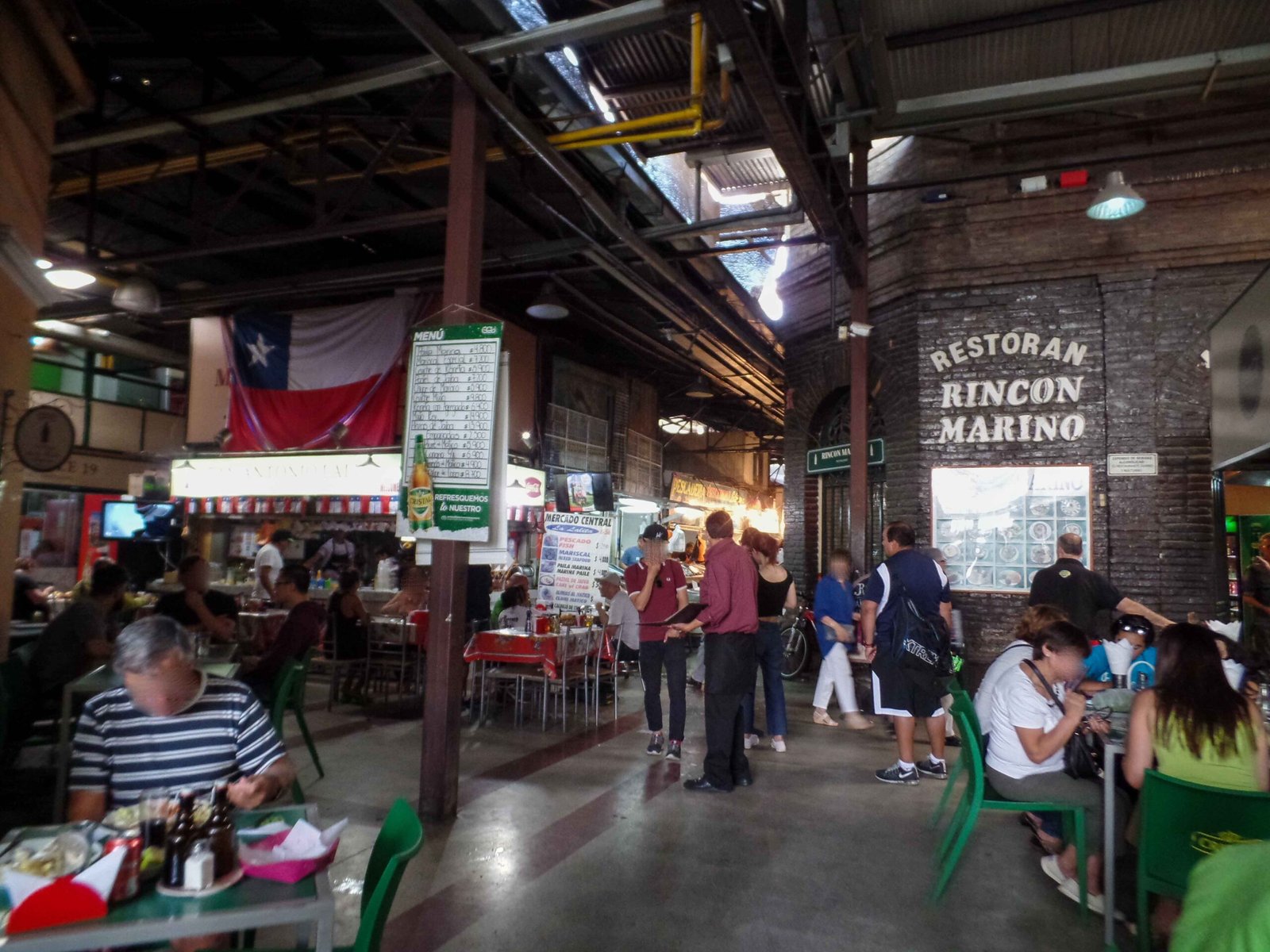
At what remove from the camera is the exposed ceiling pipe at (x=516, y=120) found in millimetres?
4723

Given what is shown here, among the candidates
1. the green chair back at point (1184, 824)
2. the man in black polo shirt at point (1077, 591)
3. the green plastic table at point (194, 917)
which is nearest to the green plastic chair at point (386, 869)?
the green plastic table at point (194, 917)

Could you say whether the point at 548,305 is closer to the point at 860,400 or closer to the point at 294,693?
the point at 860,400

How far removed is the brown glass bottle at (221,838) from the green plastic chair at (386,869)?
1.24ft

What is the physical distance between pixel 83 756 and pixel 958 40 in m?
9.21

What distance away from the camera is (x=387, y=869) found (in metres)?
2.13

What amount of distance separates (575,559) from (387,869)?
6.73 metres

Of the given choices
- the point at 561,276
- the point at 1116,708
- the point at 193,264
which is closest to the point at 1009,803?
the point at 1116,708

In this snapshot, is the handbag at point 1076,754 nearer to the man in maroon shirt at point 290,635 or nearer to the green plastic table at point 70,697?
the green plastic table at point 70,697

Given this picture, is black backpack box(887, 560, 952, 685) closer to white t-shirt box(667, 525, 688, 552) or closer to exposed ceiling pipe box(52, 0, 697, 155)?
exposed ceiling pipe box(52, 0, 697, 155)

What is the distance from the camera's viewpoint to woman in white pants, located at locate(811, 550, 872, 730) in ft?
27.6

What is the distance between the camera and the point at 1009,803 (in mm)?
4000

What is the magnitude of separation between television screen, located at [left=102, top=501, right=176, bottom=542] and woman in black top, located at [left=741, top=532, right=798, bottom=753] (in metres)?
10.9

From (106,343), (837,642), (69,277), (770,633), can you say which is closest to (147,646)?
(770,633)

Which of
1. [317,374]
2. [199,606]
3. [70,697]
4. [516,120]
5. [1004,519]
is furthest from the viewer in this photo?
[317,374]
